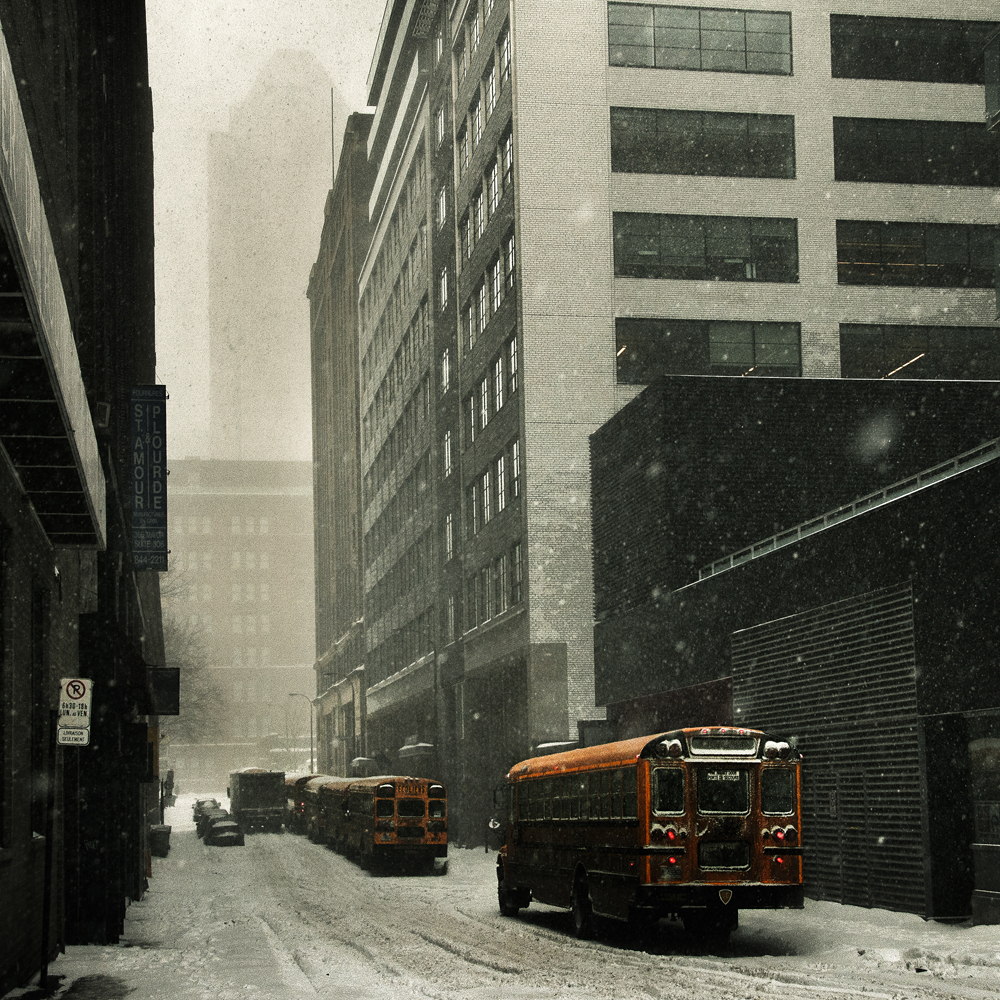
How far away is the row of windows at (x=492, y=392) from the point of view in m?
51.0

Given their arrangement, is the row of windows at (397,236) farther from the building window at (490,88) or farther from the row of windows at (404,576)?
the building window at (490,88)

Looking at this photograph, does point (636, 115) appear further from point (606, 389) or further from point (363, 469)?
point (363, 469)

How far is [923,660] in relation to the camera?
76.8 feet


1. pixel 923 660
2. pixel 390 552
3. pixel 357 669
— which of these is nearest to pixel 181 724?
pixel 357 669

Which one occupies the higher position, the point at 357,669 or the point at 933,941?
the point at 357,669

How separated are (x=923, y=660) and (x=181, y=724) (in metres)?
90.5

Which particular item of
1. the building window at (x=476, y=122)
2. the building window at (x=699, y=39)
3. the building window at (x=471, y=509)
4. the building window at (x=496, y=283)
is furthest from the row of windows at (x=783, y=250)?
the building window at (x=471, y=509)

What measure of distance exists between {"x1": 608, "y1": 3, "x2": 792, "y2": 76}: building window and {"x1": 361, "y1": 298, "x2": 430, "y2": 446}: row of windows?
→ 21.4m

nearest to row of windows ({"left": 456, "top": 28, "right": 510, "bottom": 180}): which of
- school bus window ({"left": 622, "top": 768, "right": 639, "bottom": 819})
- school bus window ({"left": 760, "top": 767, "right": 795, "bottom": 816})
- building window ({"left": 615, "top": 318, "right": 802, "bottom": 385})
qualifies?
building window ({"left": 615, "top": 318, "right": 802, "bottom": 385})

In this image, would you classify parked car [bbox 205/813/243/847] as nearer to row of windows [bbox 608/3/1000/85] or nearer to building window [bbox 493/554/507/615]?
building window [bbox 493/554/507/615]

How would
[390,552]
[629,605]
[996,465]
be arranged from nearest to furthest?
1. [996,465]
2. [629,605]
3. [390,552]

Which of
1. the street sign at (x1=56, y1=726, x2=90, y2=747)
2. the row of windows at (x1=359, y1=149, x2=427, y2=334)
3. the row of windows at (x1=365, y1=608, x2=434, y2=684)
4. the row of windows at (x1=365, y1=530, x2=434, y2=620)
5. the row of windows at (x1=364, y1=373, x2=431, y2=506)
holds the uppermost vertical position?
the row of windows at (x1=359, y1=149, x2=427, y2=334)

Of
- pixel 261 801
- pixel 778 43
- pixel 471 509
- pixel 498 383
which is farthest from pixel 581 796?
pixel 261 801

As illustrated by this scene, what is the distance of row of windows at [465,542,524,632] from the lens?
166 feet
